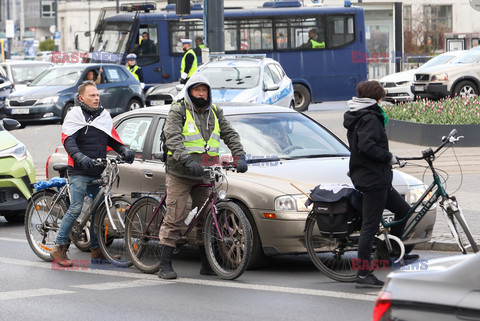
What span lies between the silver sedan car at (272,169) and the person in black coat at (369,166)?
69cm

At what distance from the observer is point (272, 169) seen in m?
9.72

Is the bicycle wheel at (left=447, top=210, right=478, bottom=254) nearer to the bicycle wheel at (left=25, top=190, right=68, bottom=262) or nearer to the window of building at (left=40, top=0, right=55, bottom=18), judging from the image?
the bicycle wheel at (left=25, top=190, right=68, bottom=262)

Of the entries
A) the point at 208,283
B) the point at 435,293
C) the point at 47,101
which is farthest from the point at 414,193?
the point at 47,101

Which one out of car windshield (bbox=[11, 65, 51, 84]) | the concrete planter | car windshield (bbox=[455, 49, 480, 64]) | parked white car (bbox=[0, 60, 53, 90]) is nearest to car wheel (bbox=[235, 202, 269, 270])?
the concrete planter

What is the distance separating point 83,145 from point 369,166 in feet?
A: 9.58

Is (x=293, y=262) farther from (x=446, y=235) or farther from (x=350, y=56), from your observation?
(x=350, y=56)

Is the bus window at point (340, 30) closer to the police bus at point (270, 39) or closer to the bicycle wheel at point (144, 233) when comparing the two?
the police bus at point (270, 39)

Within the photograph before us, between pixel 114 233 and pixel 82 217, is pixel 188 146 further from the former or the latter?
pixel 82 217

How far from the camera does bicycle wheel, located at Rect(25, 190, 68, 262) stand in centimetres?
1045

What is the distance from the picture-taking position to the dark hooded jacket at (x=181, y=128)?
898cm

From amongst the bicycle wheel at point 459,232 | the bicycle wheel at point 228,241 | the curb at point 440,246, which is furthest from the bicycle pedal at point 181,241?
the curb at point 440,246

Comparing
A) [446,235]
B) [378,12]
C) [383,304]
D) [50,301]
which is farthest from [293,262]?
[378,12]

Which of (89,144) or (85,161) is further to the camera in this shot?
(89,144)

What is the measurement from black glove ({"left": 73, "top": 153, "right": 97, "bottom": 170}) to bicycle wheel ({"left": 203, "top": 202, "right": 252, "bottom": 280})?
122 cm
